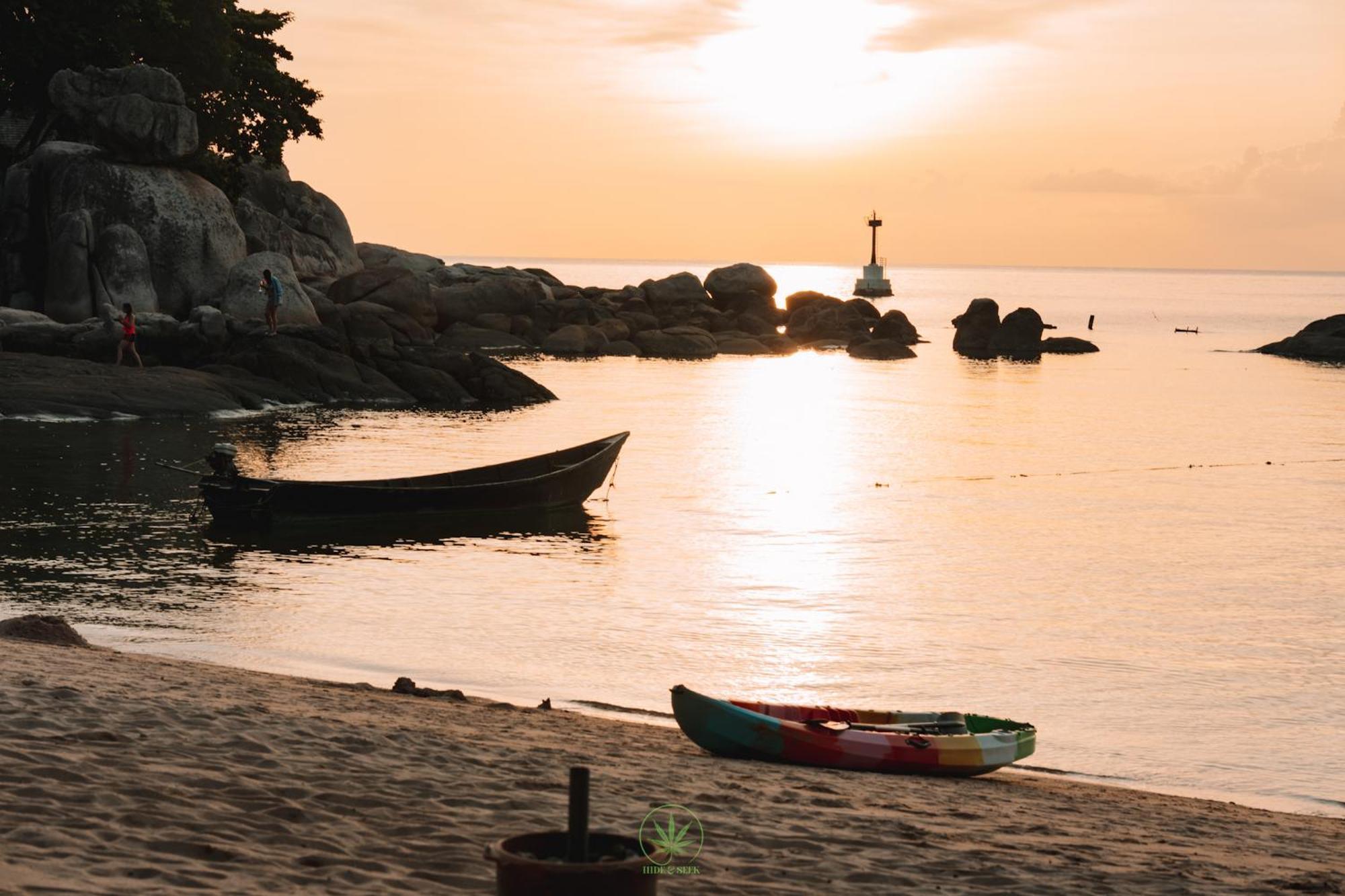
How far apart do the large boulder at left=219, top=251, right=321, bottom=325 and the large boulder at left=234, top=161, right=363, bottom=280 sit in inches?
499

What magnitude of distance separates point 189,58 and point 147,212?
8974mm

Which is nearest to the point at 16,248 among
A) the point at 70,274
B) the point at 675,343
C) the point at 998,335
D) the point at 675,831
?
the point at 70,274

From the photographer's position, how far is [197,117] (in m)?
53.9

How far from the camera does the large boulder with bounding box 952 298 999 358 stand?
275 ft

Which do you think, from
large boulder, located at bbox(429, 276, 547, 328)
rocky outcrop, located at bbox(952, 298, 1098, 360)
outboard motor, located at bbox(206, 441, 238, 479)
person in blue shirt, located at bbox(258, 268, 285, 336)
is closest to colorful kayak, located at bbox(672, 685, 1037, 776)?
outboard motor, located at bbox(206, 441, 238, 479)

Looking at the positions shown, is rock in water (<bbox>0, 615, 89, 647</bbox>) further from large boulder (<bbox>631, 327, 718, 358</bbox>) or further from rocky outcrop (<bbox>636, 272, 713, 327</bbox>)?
rocky outcrop (<bbox>636, 272, 713, 327</bbox>)

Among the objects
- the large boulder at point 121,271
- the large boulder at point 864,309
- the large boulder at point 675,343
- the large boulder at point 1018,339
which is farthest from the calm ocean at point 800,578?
the large boulder at point 864,309

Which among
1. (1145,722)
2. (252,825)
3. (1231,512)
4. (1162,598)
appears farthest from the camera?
(1231,512)

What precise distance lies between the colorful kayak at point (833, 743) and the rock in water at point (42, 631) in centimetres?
638

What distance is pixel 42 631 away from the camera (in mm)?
13414

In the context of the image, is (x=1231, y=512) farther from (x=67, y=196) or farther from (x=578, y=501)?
(x=67, y=196)

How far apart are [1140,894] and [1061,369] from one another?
231ft

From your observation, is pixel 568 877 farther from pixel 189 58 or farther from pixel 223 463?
pixel 189 58

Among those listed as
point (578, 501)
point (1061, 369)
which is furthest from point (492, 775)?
point (1061, 369)
